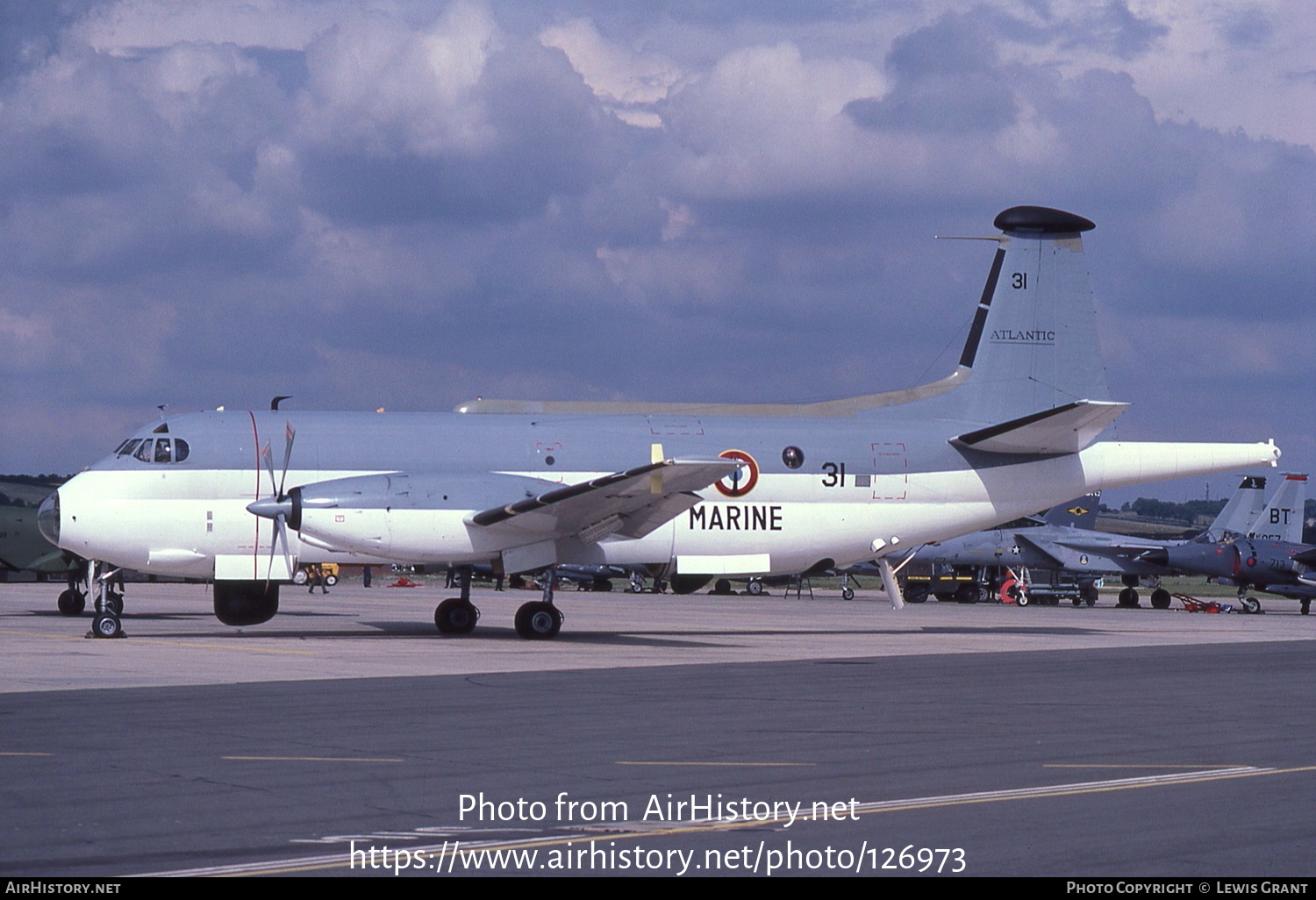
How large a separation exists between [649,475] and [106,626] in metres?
9.24

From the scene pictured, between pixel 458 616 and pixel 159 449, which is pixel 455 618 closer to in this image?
pixel 458 616

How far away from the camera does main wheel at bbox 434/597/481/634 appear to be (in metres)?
24.9

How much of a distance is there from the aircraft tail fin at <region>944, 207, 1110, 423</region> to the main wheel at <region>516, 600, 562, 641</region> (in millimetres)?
9639

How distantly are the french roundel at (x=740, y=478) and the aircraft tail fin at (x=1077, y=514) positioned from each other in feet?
124

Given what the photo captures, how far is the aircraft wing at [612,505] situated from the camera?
20.9 meters

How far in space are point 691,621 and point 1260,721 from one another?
1964 centimetres

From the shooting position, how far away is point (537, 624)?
2330 centimetres

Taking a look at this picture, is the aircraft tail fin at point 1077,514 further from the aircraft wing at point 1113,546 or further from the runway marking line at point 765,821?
the runway marking line at point 765,821

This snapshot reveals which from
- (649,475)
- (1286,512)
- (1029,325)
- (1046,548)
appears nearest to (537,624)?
(649,475)

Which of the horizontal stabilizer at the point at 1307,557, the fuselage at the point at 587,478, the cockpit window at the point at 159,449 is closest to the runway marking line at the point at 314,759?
the fuselage at the point at 587,478

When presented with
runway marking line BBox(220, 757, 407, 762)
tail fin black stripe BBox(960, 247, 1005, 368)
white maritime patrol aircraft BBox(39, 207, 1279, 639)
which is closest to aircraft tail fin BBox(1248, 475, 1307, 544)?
white maritime patrol aircraft BBox(39, 207, 1279, 639)

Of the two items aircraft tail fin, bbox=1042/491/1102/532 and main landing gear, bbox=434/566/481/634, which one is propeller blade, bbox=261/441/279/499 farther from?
aircraft tail fin, bbox=1042/491/1102/532
